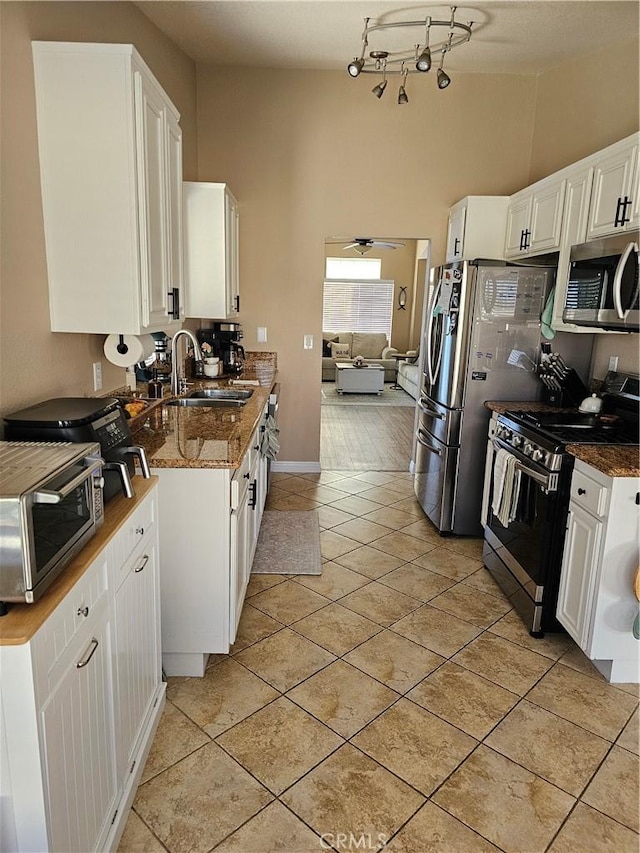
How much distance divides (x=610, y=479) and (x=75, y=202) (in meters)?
2.24

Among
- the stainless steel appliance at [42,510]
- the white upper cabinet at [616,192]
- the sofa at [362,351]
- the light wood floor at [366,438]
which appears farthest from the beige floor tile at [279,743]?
the sofa at [362,351]

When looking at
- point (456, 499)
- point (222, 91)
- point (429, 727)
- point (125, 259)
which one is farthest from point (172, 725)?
point (222, 91)

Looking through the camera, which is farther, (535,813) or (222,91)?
(222,91)

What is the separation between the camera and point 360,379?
9.52 meters

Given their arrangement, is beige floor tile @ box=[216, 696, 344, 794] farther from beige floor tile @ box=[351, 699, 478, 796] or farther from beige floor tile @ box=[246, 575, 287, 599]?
beige floor tile @ box=[246, 575, 287, 599]

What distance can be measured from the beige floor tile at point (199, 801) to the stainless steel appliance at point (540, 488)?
61.4 inches

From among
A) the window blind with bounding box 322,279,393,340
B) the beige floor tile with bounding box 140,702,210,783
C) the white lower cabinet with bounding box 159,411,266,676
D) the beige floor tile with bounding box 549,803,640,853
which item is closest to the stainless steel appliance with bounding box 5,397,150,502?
the white lower cabinet with bounding box 159,411,266,676

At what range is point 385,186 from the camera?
4.63 m

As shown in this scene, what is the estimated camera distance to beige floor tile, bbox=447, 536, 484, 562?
3585mm

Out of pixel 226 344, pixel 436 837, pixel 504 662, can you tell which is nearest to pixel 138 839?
pixel 436 837

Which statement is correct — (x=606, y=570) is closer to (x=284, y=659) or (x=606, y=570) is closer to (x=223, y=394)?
(x=284, y=659)

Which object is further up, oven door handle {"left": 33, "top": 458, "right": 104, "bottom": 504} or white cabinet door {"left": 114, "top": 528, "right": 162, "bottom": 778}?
oven door handle {"left": 33, "top": 458, "right": 104, "bottom": 504}

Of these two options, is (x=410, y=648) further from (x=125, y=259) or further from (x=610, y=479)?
(x=125, y=259)

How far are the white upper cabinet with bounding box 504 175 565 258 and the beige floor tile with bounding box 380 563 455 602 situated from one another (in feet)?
6.69
